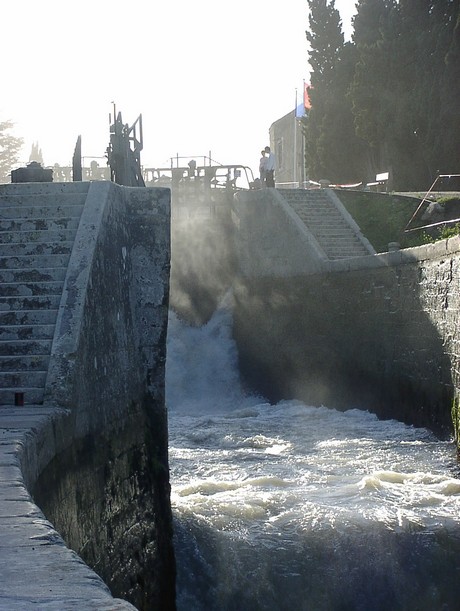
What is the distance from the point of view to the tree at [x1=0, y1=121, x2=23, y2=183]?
70206 millimetres

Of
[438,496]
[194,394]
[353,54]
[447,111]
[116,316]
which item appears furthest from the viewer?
[353,54]

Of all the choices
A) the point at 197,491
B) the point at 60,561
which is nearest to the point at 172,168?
the point at 197,491

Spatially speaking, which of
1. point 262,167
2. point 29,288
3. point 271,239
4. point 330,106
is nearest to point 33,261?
point 29,288

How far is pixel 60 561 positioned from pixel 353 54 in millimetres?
34905

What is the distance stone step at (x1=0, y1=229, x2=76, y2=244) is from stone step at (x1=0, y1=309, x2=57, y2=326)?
1.04 meters

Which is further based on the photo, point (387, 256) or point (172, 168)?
point (172, 168)

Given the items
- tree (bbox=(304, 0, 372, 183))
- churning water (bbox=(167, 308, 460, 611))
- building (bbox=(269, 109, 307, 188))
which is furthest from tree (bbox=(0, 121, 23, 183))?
churning water (bbox=(167, 308, 460, 611))

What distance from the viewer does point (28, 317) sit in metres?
8.77

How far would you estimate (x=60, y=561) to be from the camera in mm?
3869

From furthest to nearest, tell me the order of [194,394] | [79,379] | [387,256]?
[194,394] < [387,256] < [79,379]

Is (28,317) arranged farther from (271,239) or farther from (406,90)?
(406,90)

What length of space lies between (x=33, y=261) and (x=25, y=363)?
4.62 ft

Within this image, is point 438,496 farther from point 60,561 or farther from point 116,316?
point 60,561

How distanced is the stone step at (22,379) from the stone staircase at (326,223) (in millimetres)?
13339
